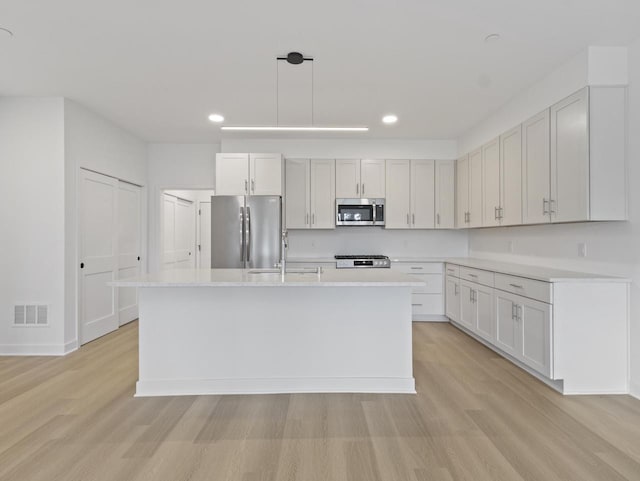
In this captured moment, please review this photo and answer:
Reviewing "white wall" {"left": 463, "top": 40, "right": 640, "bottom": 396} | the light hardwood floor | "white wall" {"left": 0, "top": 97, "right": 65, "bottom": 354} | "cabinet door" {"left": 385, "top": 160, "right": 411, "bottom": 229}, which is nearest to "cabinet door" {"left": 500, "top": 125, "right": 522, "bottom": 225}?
"white wall" {"left": 463, "top": 40, "right": 640, "bottom": 396}

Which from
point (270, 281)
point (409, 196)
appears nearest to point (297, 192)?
point (409, 196)

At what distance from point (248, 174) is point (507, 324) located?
3629mm

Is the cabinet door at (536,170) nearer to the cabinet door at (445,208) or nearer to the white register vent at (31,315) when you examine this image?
the cabinet door at (445,208)

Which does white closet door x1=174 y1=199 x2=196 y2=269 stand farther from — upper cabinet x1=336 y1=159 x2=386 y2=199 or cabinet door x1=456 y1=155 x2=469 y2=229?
cabinet door x1=456 y1=155 x2=469 y2=229

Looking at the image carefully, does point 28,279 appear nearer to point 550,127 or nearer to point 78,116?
point 78,116

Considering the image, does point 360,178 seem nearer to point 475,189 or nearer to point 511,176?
point 475,189

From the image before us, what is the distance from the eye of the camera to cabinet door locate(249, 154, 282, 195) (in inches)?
202

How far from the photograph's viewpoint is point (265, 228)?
4.88 meters

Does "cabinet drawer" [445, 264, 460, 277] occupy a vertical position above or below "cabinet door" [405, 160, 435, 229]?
below

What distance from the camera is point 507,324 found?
3.51m

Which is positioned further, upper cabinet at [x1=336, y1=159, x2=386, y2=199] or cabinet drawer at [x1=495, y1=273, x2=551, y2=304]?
upper cabinet at [x1=336, y1=159, x2=386, y2=199]

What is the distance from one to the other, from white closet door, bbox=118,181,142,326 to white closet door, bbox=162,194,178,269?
0.43m

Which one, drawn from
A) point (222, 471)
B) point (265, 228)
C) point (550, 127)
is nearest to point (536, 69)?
point (550, 127)

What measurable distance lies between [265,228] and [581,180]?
3.41 metres
